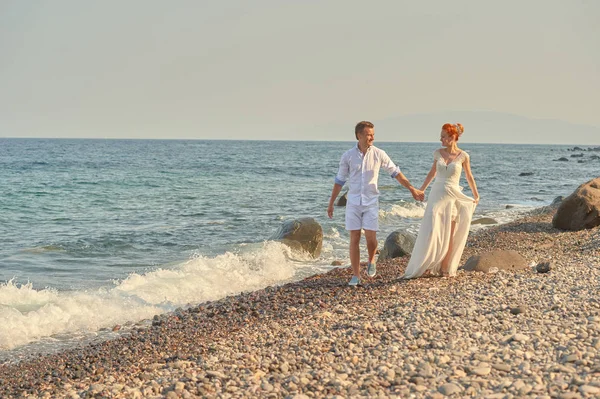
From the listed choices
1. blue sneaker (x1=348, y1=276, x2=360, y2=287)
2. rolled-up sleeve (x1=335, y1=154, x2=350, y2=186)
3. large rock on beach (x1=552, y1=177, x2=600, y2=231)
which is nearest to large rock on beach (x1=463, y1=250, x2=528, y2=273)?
blue sneaker (x1=348, y1=276, x2=360, y2=287)

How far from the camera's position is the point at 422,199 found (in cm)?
945

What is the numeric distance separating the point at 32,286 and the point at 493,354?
977cm

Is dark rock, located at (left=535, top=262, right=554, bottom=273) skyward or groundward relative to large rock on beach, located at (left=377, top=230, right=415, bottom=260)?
skyward

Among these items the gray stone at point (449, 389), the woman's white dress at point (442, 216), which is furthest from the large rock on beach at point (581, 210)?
the gray stone at point (449, 389)

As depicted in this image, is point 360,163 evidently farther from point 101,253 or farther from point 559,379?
point 101,253

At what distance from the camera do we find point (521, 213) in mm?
24609

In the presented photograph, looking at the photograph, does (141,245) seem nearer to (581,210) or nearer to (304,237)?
(304,237)

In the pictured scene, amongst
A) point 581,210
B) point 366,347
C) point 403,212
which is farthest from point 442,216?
point 403,212

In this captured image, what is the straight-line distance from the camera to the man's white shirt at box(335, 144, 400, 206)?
9.08 meters

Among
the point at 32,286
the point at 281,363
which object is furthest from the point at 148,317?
the point at 281,363

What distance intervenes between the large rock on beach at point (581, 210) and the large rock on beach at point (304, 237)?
578cm

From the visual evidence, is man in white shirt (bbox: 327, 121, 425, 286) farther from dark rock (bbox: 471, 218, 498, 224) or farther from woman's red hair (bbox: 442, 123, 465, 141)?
dark rock (bbox: 471, 218, 498, 224)

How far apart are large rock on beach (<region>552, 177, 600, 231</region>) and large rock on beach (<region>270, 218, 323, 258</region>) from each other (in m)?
5.78

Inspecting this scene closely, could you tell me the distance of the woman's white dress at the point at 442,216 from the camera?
9336 mm
